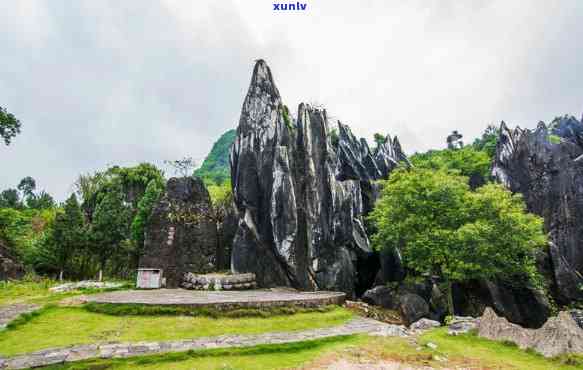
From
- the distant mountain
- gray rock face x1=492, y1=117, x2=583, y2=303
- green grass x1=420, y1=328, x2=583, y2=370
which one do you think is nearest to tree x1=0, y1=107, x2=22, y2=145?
green grass x1=420, y1=328, x2=583, y2=370

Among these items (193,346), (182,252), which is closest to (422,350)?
(193,346)

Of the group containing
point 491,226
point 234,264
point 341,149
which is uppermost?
point 341,149

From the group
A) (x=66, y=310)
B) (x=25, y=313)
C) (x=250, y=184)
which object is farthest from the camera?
(x=250, y=184)

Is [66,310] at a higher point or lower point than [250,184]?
lower

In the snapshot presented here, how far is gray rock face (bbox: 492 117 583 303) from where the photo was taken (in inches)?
768

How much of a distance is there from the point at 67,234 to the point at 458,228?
26324 mm

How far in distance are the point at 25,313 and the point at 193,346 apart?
6.90m

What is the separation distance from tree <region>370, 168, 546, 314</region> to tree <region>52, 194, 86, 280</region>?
2211 cm

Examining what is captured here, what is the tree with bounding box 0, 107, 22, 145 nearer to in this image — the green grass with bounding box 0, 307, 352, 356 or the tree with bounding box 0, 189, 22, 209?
the green grass with bounding box 0, 307, 352, 356

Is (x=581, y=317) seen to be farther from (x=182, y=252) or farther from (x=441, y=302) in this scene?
(x=182, y=252)

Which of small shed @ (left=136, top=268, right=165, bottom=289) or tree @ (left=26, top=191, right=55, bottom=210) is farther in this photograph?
tree @ (left=26, top=191, right=55, bottom=210)

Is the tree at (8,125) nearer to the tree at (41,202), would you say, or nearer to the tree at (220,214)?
the tree at (220,214)

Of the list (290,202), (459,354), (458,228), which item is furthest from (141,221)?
(459,354)

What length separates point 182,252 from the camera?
66.5 ft
